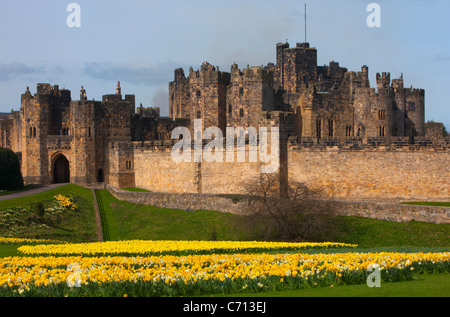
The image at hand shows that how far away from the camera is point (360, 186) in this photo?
47938 mm

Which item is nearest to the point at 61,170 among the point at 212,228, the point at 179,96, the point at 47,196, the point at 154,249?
the point at 179,96

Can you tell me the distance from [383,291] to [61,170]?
191 feet

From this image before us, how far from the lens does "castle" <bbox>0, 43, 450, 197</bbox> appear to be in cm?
4806

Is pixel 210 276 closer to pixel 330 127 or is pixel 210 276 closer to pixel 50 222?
pixel 50 222

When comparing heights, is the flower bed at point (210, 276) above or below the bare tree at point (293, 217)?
above

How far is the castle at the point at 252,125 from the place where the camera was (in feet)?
158

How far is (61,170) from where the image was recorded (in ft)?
235

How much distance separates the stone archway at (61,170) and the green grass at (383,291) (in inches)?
2196

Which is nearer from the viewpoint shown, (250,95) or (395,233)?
(395,233)

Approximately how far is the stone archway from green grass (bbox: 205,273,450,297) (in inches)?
2196

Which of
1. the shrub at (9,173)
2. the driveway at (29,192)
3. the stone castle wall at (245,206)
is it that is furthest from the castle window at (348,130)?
the shrub at (9,173)

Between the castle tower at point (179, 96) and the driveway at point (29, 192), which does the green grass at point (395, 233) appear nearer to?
the driveway at point (29, 192)
